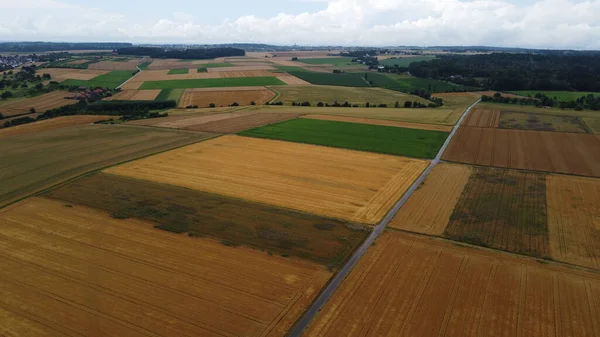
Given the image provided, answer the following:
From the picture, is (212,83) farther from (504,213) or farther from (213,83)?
(504,213)

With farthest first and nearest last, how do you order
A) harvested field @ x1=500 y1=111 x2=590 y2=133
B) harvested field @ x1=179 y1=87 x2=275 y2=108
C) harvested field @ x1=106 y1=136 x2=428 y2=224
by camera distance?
harvested field @ x1=179 y1=87 x2=275 y2=108 → harvested field @ x1=500 y1=111 x2=590 y2=133 → harvested field @ x1=106 y1=136 x2=428 y2=224

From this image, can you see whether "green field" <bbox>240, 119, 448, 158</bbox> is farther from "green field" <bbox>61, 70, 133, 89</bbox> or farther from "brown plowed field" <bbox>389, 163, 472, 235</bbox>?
"green field" <bbox>61, 70, 133, 89</bbox>

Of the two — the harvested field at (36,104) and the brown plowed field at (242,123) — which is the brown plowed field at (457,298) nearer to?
the brown plowed field at (242,123)

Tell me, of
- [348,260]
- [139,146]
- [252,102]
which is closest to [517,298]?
[348,260]

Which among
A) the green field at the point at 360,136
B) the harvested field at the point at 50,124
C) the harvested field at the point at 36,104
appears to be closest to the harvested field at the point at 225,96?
the harvested field at the point at 50,124


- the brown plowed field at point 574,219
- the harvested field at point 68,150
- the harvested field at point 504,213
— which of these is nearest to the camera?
the brown plowed field at point 574,219

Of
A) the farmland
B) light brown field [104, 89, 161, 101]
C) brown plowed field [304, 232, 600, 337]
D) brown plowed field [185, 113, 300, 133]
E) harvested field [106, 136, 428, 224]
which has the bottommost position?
brown plowed field [304, 232, 600, 337]

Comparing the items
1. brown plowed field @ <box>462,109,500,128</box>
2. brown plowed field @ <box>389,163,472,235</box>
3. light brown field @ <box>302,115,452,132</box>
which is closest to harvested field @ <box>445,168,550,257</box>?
brown plowed field @ <box>389,163,472,235</box>
